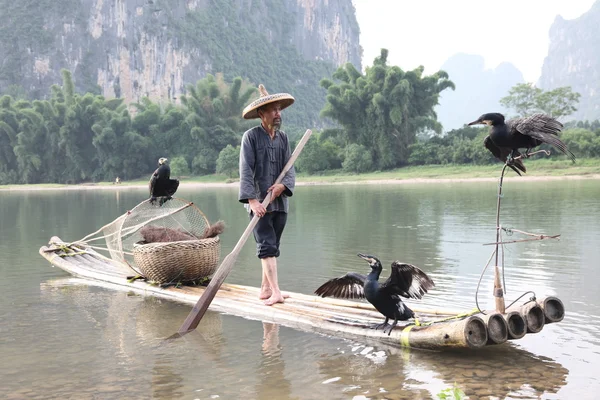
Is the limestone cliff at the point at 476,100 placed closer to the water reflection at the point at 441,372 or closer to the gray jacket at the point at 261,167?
the gray jacket at the point at 261,167

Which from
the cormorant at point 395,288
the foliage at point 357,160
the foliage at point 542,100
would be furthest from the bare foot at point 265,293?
the foliage at point 542,100

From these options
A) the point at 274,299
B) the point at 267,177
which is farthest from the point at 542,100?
the point at 274,299

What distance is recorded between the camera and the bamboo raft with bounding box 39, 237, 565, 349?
3.52 metres

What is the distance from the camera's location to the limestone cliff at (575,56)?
127525 mm

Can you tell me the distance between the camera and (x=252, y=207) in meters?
4.61

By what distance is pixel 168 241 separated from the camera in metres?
6.00

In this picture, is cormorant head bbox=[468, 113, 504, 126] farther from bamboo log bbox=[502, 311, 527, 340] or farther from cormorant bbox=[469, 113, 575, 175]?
bamboo log bbox=[502, 311, 527, 340]

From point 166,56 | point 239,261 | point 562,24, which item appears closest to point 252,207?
point 239,261

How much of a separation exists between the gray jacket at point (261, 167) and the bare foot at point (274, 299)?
0.71m

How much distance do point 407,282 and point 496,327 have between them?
0.60 m

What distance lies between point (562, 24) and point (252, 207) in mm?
166330

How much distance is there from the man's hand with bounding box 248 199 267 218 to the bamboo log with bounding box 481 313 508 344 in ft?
6.06

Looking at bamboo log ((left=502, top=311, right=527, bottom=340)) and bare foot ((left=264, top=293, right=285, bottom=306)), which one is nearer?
bamboo log ((left=502, top=311, right=527, bottom=340))

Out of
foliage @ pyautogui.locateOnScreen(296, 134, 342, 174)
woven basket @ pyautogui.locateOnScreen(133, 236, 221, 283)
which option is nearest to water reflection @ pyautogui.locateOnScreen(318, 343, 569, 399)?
woven basket @ pyautogui.locateOnScreen(133, 236, 221, 283)
